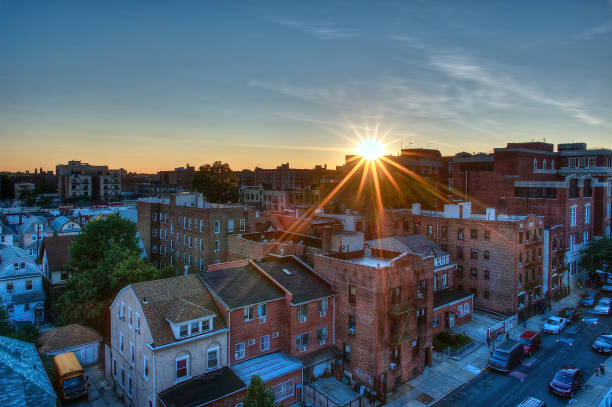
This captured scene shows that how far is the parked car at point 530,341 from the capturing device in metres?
37.0

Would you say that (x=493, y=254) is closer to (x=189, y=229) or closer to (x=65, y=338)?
(x=189, y=229)

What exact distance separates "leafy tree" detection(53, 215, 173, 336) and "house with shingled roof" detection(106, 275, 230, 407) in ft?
39.2

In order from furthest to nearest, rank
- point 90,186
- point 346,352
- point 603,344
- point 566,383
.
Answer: point 90,186
point 603,344
point 346,352
point 566,383

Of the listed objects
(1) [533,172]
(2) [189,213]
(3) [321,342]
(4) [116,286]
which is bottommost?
(3) [321,342]

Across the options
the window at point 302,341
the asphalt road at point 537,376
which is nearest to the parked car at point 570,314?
the asphalt road at point 537,376

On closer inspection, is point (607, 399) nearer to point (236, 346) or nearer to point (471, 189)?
point (236, 346)

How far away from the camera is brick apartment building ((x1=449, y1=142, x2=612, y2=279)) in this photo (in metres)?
56.7

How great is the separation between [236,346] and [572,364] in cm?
3110

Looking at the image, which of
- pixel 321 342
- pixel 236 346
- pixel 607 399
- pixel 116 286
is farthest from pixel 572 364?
pixel 116 286

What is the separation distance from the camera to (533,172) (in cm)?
6825

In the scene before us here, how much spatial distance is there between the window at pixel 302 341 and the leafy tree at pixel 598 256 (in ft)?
164

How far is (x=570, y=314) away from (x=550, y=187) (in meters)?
19.5

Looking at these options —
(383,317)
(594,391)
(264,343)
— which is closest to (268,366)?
(264,343)

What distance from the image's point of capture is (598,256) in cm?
5681
